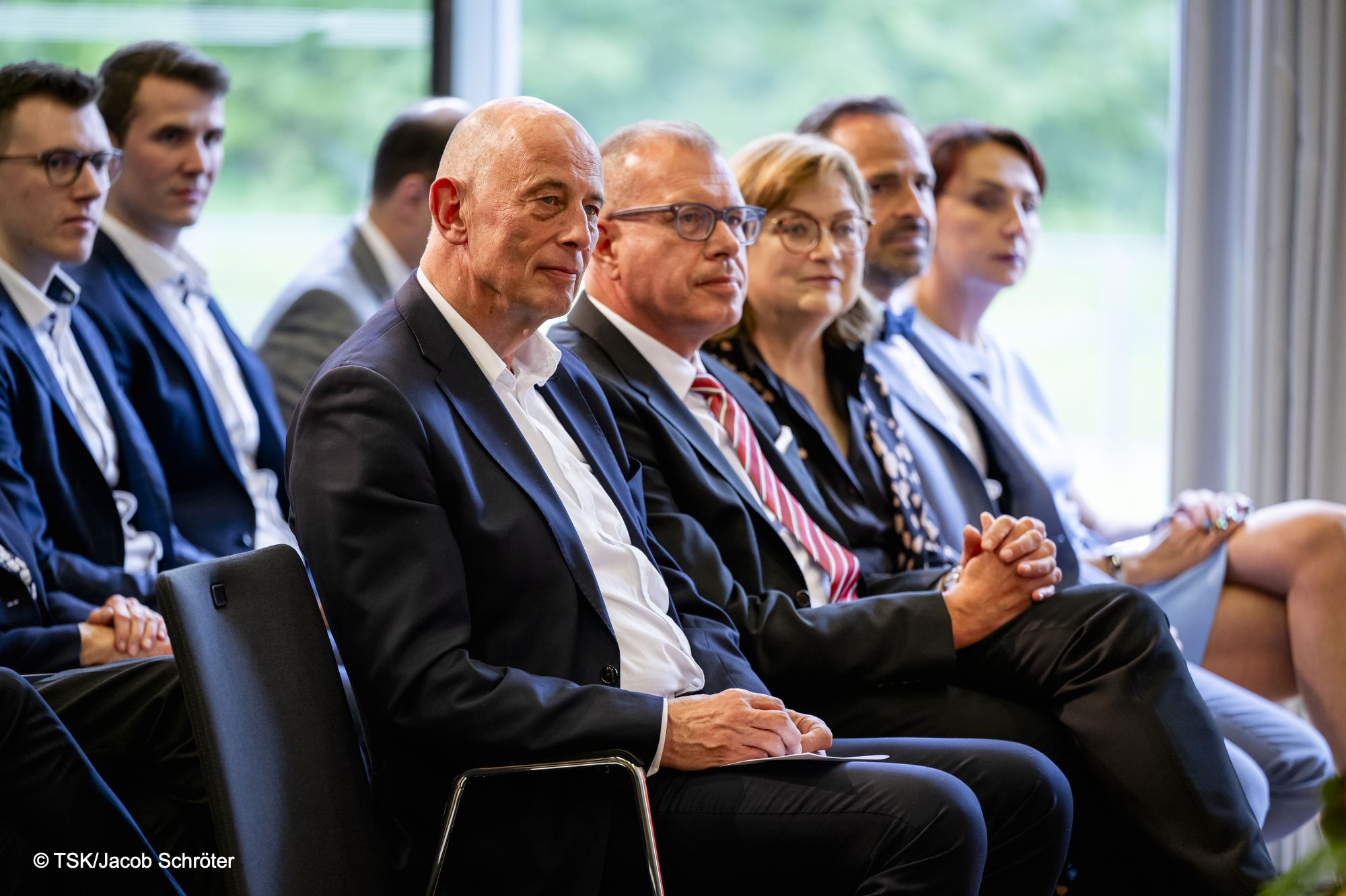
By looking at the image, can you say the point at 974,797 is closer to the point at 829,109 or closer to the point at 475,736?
the point at 475,736

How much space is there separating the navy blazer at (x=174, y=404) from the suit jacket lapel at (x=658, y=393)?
2.95ft

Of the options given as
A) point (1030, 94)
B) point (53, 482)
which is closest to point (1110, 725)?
point (53, 482)

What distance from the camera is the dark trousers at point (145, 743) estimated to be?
6.16ft

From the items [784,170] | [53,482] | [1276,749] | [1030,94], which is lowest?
[1276,749]

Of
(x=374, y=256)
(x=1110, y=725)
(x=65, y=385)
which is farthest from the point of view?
(x=374, y=256)

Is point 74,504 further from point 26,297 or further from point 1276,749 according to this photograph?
point 1276,749

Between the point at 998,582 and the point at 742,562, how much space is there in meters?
0.44

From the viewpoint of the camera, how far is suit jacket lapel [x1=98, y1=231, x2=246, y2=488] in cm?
283

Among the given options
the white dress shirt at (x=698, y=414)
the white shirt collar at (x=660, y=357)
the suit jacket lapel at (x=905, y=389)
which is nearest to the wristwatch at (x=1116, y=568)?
the suit jacket lapel at (x=905, y=389)

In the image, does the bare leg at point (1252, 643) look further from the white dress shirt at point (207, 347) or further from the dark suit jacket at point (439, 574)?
the white dress shirt at point (207, 347)

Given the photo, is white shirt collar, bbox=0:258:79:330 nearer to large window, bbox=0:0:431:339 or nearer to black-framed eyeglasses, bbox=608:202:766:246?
black-framed eyeglasses, bbox=608:202:766:246

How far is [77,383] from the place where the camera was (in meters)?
2.58

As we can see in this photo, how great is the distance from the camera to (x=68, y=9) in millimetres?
4977

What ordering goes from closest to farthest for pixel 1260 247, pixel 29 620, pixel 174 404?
pixel 29 620, pixel 174 404, pixel 1260 247
